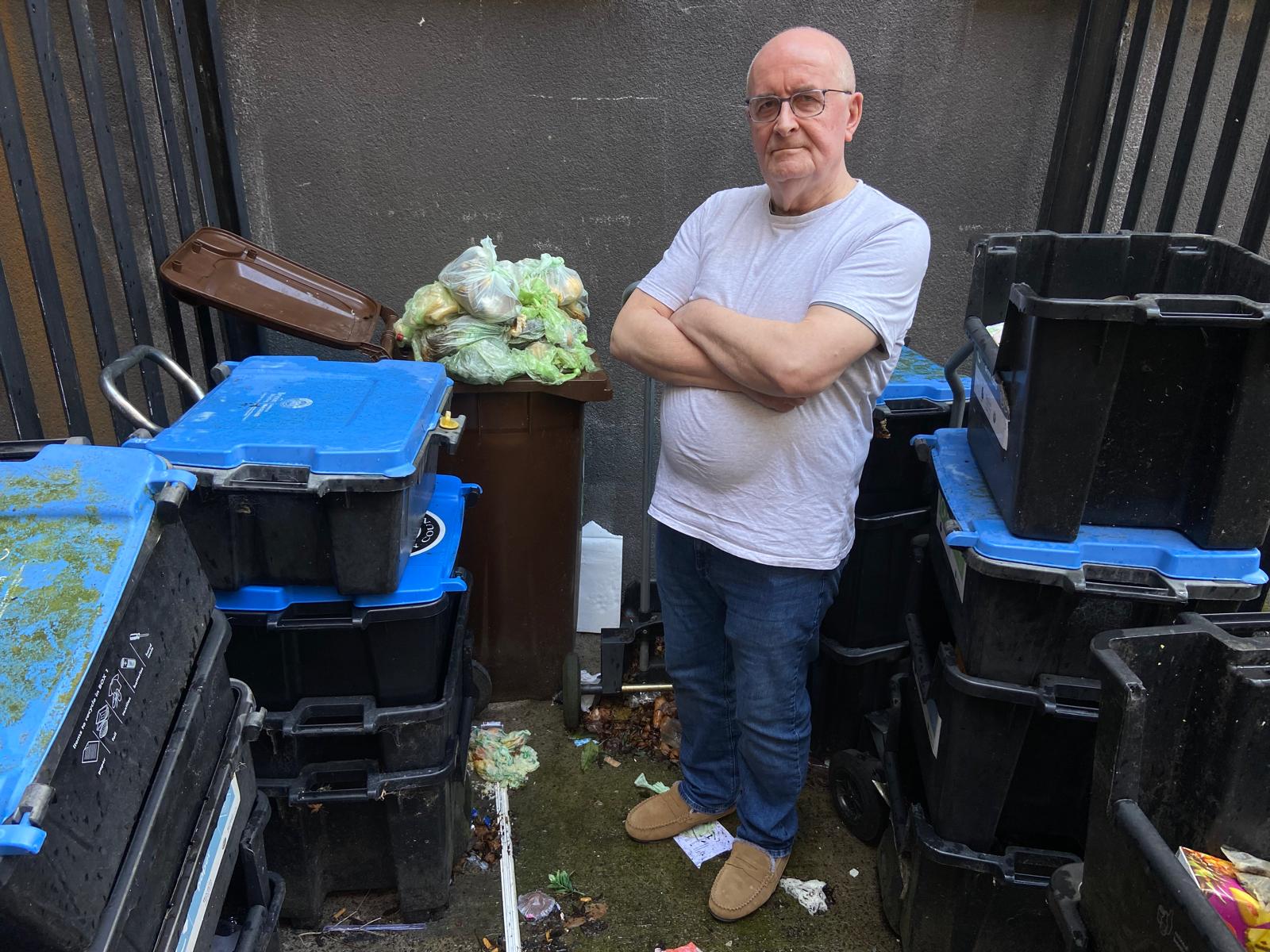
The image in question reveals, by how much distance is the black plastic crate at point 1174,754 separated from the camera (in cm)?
122

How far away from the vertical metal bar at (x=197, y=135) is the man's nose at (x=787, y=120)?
215cm

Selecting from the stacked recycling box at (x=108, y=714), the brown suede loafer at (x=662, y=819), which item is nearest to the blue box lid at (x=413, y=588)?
the stacked recycling box at (x=108, y=714)

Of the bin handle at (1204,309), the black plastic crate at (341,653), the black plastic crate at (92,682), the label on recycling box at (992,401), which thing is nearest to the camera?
the black plastic crate at (92,682)

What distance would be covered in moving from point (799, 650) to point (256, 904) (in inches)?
57.2

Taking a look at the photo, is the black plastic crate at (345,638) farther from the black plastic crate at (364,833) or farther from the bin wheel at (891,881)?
the bin wheel at (891,881)

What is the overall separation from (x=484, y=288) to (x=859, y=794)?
2121 mm

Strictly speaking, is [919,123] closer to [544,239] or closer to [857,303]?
[544,239]

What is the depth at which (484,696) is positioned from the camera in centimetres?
345

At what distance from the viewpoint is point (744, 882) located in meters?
2.66

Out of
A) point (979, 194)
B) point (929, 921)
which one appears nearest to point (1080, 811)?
point (929, 921)

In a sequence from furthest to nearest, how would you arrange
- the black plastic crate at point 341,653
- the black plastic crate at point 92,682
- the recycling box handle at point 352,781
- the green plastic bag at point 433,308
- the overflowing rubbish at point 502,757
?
the overflowing rubbish at point 502,757 → the green plastic bag at point 433,308 → the recycling box handle at point 352,781 → the black plastic crate at point 341,653 → the black plastic crate at point 92,682

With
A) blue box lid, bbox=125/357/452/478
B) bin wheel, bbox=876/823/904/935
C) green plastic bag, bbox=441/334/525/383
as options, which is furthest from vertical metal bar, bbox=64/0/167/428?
bin wheel, bbox=876/823/904/935

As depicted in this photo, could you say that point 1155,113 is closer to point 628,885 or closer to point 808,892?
point 808,892

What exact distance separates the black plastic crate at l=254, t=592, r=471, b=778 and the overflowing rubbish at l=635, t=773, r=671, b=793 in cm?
102
